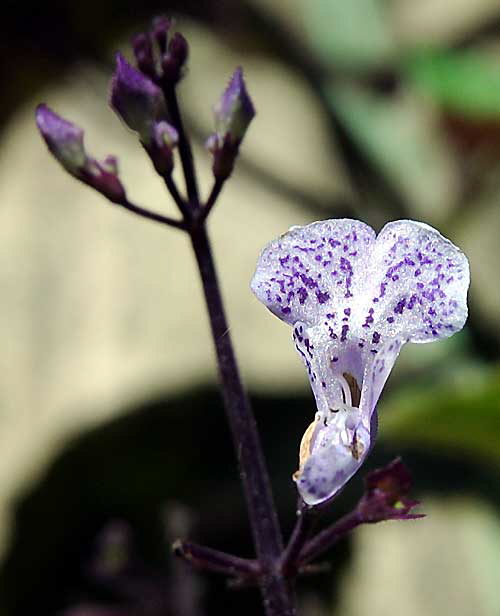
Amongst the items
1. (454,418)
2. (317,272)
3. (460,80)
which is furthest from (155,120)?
(460,80)

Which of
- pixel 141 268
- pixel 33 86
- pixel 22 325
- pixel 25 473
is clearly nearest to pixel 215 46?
pixel 33 86

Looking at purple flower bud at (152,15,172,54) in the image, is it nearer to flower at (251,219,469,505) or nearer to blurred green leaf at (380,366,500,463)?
flower at (251,219,469,505)

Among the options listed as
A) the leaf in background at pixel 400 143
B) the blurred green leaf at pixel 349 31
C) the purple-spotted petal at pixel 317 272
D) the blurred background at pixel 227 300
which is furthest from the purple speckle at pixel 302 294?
the blurred green leaf at pixel 349 31

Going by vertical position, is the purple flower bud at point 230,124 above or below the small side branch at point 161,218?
above

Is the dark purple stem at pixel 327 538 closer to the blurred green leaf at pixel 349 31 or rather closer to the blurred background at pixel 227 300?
the blurred background at pixel 227 300

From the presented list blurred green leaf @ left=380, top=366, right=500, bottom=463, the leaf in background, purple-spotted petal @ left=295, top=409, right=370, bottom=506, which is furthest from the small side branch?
the leaf in background

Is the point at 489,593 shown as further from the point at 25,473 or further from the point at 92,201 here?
the point at 92,201

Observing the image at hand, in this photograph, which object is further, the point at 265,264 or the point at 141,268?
the point at 141,268
